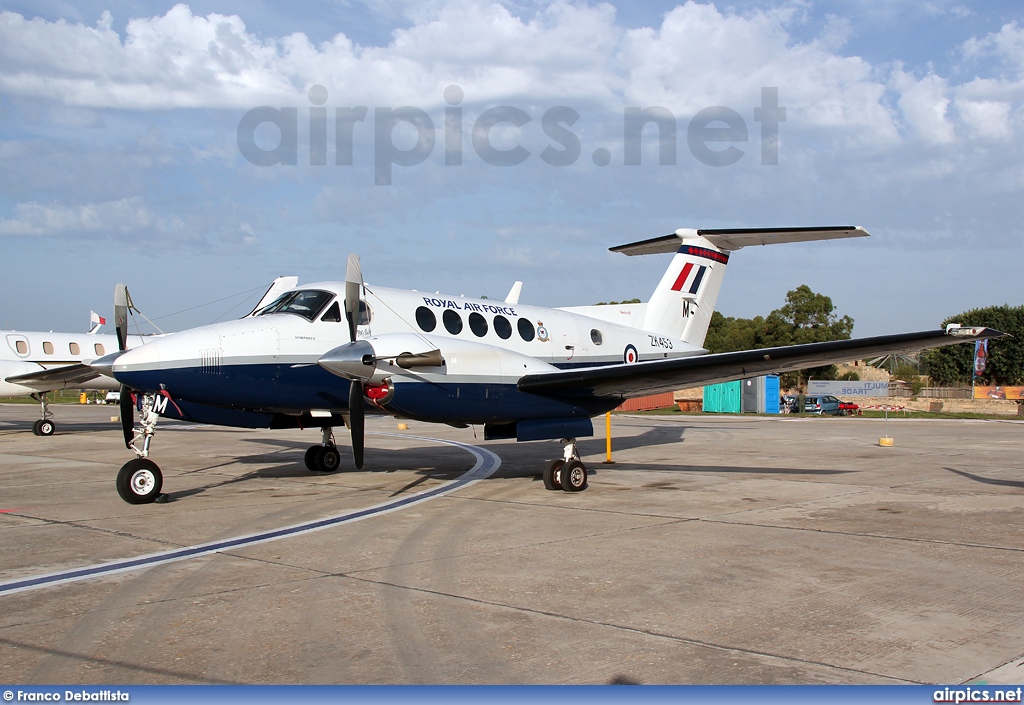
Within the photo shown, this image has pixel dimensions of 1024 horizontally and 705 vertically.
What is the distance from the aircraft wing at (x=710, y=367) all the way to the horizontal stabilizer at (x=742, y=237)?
391 cm

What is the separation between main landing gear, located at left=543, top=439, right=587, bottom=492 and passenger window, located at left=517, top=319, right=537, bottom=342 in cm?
241

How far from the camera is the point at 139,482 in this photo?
1048 cm

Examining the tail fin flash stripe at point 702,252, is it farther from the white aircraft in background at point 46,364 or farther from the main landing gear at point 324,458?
the white aircraft in background at point 46,364

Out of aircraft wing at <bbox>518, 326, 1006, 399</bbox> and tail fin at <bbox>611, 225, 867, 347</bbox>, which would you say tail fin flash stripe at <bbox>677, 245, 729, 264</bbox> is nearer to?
tail fin at <bbox>611, 225, 867, 347</bbox>

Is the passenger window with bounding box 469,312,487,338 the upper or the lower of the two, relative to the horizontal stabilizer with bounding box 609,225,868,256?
lower

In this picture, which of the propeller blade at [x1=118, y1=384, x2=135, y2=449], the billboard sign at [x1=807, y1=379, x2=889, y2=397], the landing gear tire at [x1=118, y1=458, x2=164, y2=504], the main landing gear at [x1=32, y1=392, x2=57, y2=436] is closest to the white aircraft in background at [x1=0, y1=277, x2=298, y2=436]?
the main landing gear at [x1=32, y1=392, x2=57, y2=436]

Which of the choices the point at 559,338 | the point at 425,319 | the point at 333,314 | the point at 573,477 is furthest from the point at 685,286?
the point at 333,314

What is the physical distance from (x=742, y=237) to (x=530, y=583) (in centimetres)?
1254

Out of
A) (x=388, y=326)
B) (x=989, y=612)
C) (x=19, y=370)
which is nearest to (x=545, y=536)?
(x=989, y=612)

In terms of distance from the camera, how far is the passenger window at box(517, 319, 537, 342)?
13.7m

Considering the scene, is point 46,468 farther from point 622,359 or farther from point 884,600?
point 884,600

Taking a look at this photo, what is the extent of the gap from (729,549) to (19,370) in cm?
2480

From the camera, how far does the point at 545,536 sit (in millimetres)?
8359

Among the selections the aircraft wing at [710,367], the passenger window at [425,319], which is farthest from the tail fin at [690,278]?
the passenger window at [425,319]
